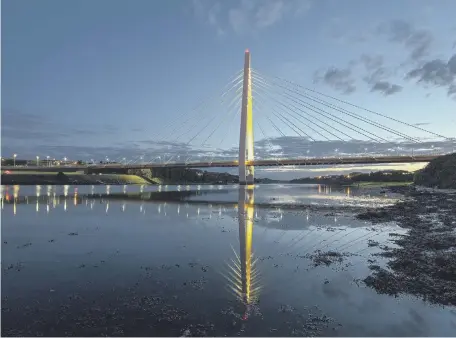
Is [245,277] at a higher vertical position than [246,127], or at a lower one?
lower

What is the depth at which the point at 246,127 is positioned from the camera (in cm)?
6894

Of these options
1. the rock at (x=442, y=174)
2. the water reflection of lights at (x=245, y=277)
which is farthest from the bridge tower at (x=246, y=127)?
the water reflection of lights at (x=245, y=277)

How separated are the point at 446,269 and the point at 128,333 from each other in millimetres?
8373

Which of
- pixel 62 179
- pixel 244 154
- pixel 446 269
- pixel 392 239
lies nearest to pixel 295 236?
pixel 392 239

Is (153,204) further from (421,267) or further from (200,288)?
(421,267)

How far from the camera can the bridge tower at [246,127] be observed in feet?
227

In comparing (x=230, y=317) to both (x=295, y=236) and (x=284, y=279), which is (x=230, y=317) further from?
(x=295, y=236)

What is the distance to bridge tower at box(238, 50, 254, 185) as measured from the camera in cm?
6912

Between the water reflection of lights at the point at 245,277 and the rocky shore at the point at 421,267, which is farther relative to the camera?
the rocky shore at the point at 421,267

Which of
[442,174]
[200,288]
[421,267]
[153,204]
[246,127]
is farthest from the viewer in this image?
[246,127]

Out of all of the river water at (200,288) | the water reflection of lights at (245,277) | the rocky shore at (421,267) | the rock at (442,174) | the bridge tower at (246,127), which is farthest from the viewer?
the bridge tower at (246,127)

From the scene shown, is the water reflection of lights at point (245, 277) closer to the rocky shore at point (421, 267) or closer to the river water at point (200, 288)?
the river water at point (200, 288)

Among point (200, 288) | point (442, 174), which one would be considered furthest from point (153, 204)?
point (442, 174)

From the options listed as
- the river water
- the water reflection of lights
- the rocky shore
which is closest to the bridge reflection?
the rocky shore
